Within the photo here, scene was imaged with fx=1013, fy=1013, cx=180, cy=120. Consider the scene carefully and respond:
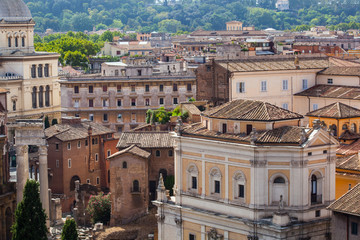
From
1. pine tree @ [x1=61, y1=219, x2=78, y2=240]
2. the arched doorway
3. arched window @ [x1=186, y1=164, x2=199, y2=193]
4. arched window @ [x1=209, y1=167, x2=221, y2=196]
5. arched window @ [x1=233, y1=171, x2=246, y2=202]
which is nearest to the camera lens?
arched window @ [x1=233, y1=171, x2=246, y2=202]

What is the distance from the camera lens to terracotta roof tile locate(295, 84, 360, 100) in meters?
64.1

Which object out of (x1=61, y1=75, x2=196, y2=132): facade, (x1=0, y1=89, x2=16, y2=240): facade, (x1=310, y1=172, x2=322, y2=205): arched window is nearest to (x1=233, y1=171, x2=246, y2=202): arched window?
(x1=310, y1=172, x2=322, y2=205): arched window

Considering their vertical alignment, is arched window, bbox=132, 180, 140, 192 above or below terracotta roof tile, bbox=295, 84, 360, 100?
below

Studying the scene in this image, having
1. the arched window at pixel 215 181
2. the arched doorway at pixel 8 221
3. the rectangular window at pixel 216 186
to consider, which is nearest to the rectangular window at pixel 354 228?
the arched window at pixel 215 181

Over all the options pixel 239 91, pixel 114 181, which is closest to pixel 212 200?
pixel 114 181

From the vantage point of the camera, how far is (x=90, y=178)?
72125mm

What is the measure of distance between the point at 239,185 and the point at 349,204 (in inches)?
261

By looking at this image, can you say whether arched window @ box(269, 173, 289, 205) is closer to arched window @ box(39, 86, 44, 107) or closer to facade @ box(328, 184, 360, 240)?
facade @ box(328, 184, 360, 240)

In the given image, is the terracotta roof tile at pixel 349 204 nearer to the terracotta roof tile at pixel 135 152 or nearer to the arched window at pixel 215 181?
the arched window at pixel 215 181

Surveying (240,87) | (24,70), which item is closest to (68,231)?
(240,87)

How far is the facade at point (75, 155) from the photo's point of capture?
7000cm

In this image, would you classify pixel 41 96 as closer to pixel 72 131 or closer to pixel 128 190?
pixel 72 131

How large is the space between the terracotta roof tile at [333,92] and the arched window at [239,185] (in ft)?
59.1

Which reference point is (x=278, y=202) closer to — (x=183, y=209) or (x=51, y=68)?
(x=183, y=209)
